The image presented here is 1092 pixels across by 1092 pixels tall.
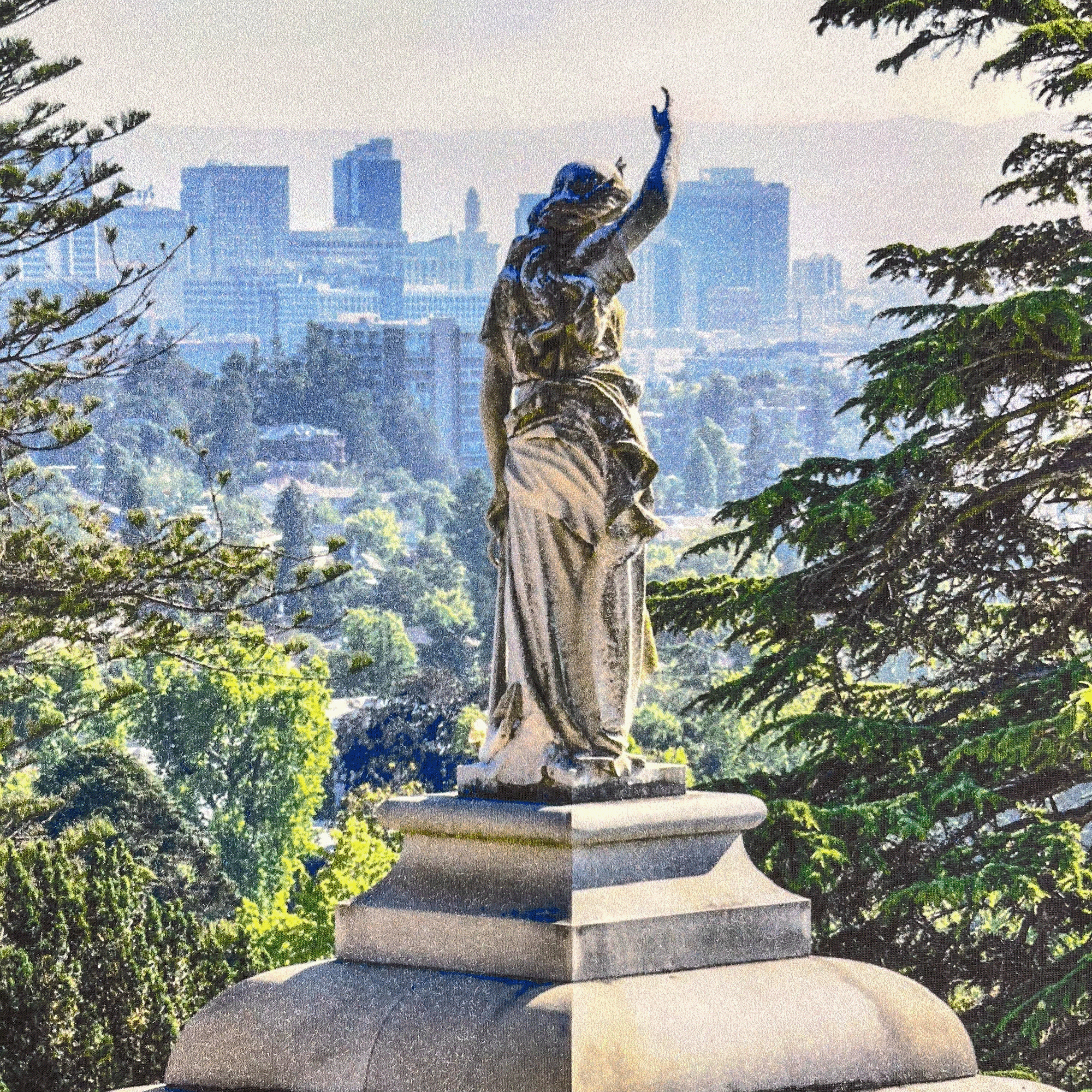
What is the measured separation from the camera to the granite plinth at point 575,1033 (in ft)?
21.7

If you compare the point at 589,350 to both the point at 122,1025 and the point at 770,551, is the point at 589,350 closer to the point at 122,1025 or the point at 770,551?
the point at 770,551

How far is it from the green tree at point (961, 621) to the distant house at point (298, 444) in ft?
467

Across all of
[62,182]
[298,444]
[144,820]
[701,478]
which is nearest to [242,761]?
[144,820]

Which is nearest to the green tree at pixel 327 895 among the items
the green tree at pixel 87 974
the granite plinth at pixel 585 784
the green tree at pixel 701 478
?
the green tree at pixel 87 974

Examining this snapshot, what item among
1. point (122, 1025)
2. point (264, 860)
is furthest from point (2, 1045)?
point (264, 860)

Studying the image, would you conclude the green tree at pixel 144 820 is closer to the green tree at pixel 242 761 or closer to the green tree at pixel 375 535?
the green tree at pixel 242 761

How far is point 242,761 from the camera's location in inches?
2355

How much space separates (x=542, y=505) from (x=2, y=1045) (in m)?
9.85

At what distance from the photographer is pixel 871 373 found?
17141 mm

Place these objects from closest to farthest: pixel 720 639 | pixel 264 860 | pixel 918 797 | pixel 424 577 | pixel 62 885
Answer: pixel 918 797
pixel 62 885
pixel 264 860
pixel 720 639
pixel 424 577

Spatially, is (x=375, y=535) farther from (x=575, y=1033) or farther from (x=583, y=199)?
(x=575, y=1033)

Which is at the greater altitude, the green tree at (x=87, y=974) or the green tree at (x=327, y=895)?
the green tree at (x=87, y=974)

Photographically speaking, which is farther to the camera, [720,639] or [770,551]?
[720,639]

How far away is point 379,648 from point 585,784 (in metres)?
88.6
